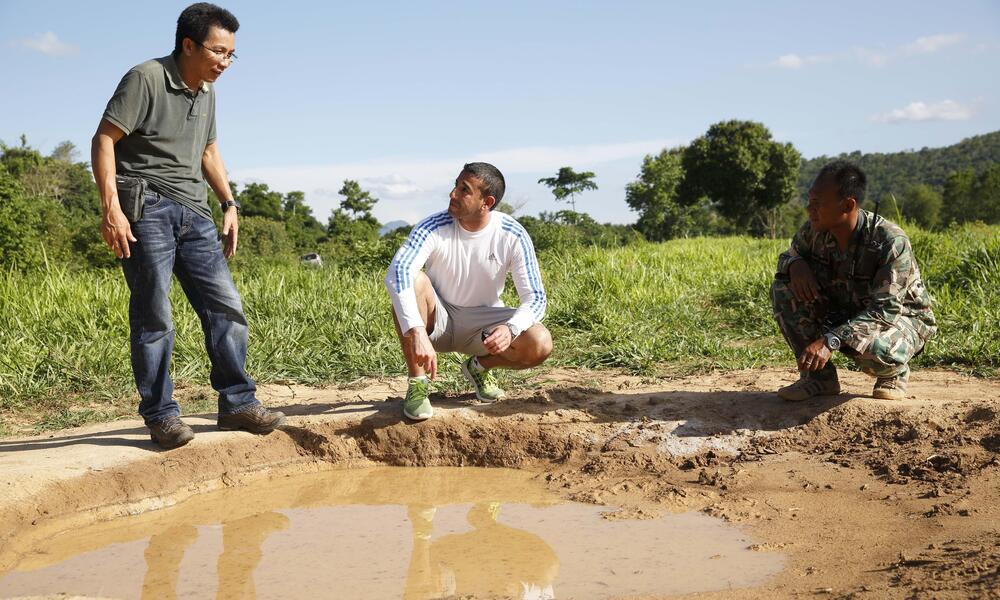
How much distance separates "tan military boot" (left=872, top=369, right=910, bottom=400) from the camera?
405cm

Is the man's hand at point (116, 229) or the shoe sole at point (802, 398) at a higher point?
the man's hand at point (116, 229)

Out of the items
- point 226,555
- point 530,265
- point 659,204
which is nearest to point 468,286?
point 530,265

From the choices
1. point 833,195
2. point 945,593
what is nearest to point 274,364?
point 833,195

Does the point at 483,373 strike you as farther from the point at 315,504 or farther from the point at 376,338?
the point at 376,338

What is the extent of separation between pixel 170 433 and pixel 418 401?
1093mm

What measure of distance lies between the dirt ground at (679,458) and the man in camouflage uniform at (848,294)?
22 cm

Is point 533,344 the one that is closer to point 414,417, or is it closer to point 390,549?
point 414,417

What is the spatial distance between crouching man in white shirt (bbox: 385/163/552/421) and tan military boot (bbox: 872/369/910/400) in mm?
1557

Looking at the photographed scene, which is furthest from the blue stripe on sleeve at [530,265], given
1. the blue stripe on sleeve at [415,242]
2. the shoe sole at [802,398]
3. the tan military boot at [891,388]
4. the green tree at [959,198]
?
the green tree at [959,198]

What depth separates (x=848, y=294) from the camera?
4.10m

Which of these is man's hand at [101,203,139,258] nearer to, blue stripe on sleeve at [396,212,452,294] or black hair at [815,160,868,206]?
blue stripe on sleeve at [396,212,452,294]

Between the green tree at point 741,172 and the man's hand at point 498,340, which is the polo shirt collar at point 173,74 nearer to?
the man's hand at point 498,340

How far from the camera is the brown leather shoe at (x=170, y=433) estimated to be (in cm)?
373

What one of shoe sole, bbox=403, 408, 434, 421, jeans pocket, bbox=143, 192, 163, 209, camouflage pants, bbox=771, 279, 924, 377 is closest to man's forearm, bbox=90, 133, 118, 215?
jeans pocket, bbox=143, 192, 163, 209
